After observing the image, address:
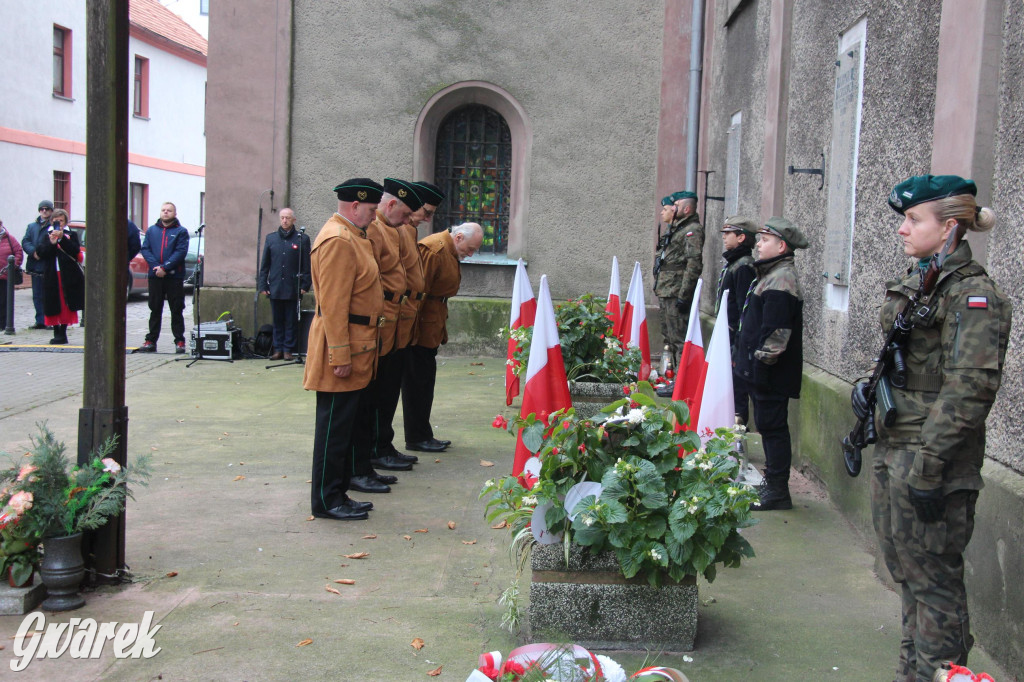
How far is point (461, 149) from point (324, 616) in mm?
10256

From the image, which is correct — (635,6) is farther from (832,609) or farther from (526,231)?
(832,609)

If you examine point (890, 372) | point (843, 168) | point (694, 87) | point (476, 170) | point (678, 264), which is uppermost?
point (694, 87)

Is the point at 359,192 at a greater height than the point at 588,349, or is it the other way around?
the point at 359,192

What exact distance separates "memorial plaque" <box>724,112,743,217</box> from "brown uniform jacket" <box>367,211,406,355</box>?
200 inches

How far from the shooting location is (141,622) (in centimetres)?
412

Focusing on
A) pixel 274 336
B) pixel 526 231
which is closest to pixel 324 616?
pixel 274 336

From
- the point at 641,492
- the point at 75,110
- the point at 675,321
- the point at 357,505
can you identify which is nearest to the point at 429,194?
the point at 357,505

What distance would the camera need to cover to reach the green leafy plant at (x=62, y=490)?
424cm

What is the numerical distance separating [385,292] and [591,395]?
222 centimetres

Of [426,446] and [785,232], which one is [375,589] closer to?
[426,446]

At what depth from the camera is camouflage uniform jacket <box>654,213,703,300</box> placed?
34.6 feet

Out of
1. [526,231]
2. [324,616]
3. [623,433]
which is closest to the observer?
[623,433]

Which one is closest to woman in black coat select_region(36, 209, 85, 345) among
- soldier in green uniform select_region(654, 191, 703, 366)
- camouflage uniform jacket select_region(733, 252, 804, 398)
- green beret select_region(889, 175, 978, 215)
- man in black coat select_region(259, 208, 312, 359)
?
man in black coat select_region(259, 208, 312, 359)

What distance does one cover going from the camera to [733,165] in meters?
10.7
